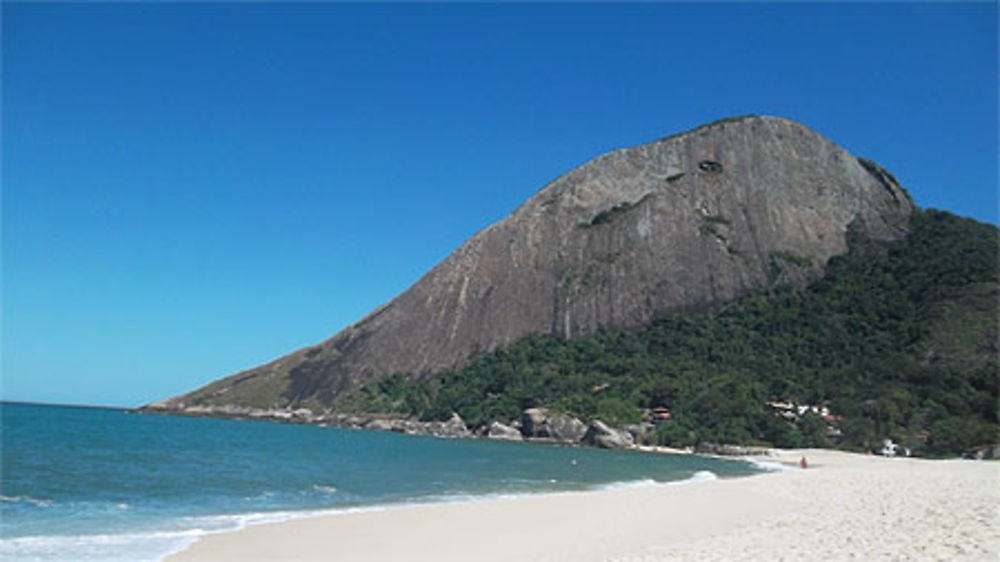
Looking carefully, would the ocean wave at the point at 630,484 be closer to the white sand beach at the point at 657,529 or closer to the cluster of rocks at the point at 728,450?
the white sand beach at the point at 657,529

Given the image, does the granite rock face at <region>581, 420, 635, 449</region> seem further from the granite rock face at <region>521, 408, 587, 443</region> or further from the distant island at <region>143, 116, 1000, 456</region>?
the granite rock face at <region>521, 408, 587, 443</region>

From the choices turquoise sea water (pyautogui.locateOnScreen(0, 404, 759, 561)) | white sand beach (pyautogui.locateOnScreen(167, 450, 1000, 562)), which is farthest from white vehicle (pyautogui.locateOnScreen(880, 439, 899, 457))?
white sand beach (pyautogui.locateOnScreen(167, 450, 1000, 562))

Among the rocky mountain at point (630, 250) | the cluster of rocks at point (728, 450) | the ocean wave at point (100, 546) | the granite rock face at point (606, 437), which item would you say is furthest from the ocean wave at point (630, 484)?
the rocky mountain at point (630, 250)

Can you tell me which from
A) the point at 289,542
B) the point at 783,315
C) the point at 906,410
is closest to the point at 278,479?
the point at 289,542

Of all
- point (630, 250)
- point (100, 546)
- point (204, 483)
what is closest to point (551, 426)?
point (630, 250)

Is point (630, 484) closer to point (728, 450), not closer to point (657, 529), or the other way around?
point (657, 529)
